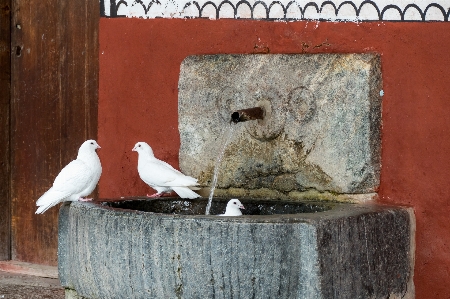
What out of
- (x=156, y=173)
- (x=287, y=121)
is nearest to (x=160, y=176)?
(x=156, y=173)

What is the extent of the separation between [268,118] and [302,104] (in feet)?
0.54

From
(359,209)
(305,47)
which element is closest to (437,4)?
(305,47)

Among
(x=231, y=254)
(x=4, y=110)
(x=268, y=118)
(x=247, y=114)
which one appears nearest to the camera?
(x=231, y=254)

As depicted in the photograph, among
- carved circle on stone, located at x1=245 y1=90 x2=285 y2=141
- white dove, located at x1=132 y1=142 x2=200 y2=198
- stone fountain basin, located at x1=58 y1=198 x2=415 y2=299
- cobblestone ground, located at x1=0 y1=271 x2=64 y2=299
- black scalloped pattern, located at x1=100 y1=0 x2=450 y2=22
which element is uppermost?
black scalloped pattern, located at x1=100 y1=0 x2=450 y2=22

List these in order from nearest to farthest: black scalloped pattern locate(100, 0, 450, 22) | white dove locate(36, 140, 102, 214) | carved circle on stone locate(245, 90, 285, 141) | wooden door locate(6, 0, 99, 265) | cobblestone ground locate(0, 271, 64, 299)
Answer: black scalloped pattern locate(100, 0, 450, 22) < white dove locate(36, 140, 102, 214) < carved circle on stone locate(245, 90, 285, 141) < cobblestone ground locate(0, 271, 64, 299) < wooden door locate(6, 0, 99, 265)

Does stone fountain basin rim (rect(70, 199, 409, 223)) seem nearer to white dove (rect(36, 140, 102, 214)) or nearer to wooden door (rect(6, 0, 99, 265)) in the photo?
white dove (rect(36, 140, 102, 214))

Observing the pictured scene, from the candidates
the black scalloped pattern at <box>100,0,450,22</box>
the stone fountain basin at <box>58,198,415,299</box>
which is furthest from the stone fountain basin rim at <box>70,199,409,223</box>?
the black scalloped pattern at <box>100,0,450,22</box>

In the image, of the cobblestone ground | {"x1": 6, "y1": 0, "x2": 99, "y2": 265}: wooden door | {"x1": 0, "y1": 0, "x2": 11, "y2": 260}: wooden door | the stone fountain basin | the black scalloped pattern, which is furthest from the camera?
{"x1": 0, "y1": 0, "x2": 11, "y2": 260}: wooden door

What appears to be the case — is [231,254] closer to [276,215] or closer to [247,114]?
[276,215]

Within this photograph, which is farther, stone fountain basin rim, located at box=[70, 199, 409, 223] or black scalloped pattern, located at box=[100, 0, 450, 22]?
black scalloped pattern, located at box=[100, 0, 450, 22]

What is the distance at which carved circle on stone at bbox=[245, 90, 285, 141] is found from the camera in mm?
3633

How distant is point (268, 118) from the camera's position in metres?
3.66

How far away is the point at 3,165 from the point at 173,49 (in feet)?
4.74

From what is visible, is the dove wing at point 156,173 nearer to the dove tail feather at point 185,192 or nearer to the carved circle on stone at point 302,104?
the dove tail feather at point 185,192
